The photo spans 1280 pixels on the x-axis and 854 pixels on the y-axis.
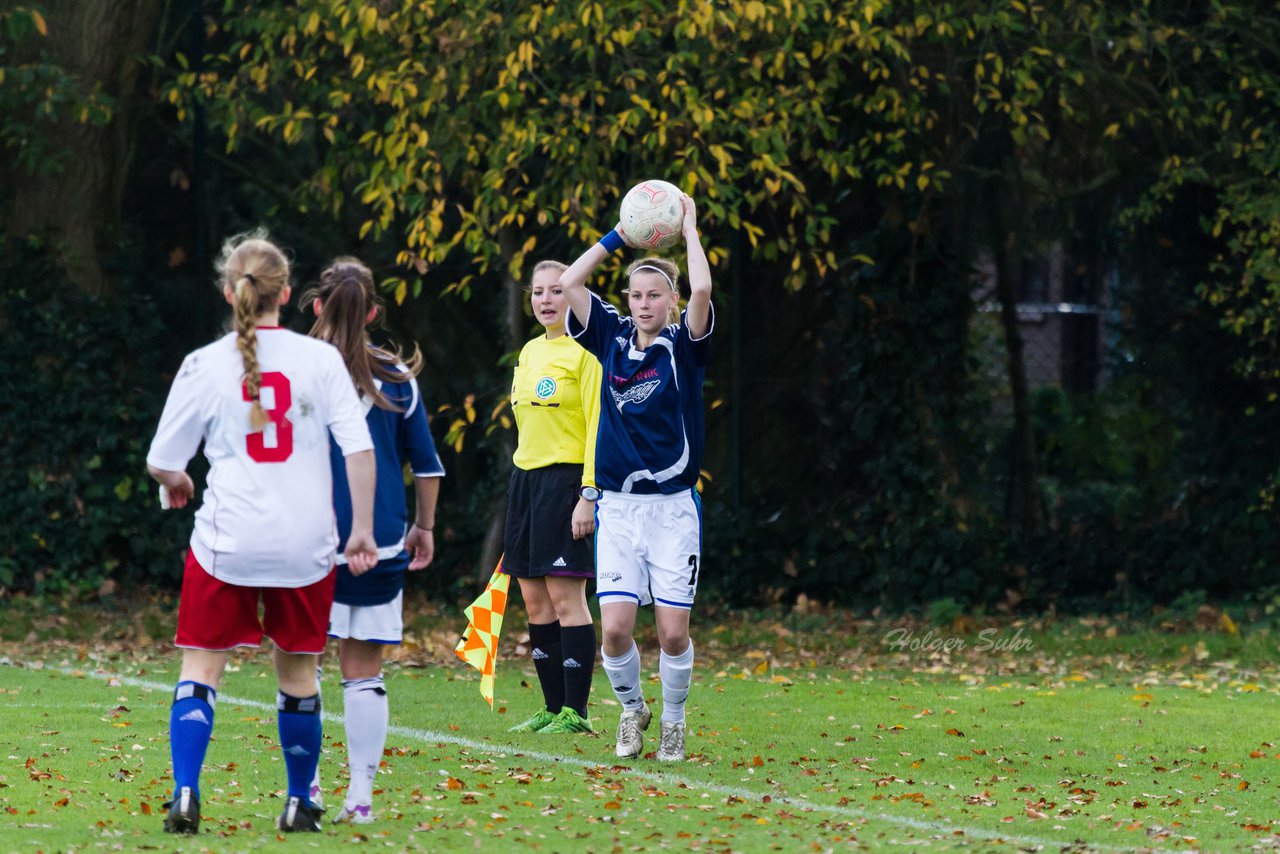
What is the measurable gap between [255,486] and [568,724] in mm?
3104

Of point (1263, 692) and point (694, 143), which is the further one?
point (694, 143)

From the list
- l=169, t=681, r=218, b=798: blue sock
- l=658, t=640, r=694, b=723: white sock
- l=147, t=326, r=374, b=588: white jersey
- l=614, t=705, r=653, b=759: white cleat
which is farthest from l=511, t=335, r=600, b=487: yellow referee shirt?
l=169, t=681, r=218, b=798: blue sock

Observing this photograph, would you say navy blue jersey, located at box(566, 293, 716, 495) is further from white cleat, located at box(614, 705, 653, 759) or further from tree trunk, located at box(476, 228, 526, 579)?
tree trunk, located at box(476, 228, 526, 579)

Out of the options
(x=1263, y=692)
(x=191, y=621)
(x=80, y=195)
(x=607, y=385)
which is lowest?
(x=1263, y=692)

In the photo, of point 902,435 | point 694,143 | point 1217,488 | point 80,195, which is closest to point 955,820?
point 694,143

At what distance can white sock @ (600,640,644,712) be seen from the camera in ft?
23.1

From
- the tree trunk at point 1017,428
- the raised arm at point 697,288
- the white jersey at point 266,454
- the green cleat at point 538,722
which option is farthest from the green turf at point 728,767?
the tree trunk at point 1017,428

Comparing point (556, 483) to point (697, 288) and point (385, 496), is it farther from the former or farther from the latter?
point (385, 496)

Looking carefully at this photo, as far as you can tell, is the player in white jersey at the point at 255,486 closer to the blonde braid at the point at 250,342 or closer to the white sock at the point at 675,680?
the blonde braid at the point at 250,342

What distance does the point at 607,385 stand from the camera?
6.88 meters

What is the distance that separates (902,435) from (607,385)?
24.3 ft

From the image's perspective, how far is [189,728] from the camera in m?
5.06

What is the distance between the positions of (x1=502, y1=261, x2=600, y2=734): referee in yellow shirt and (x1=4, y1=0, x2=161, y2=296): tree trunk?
269 inches

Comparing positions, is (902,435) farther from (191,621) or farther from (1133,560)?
(191,621)
